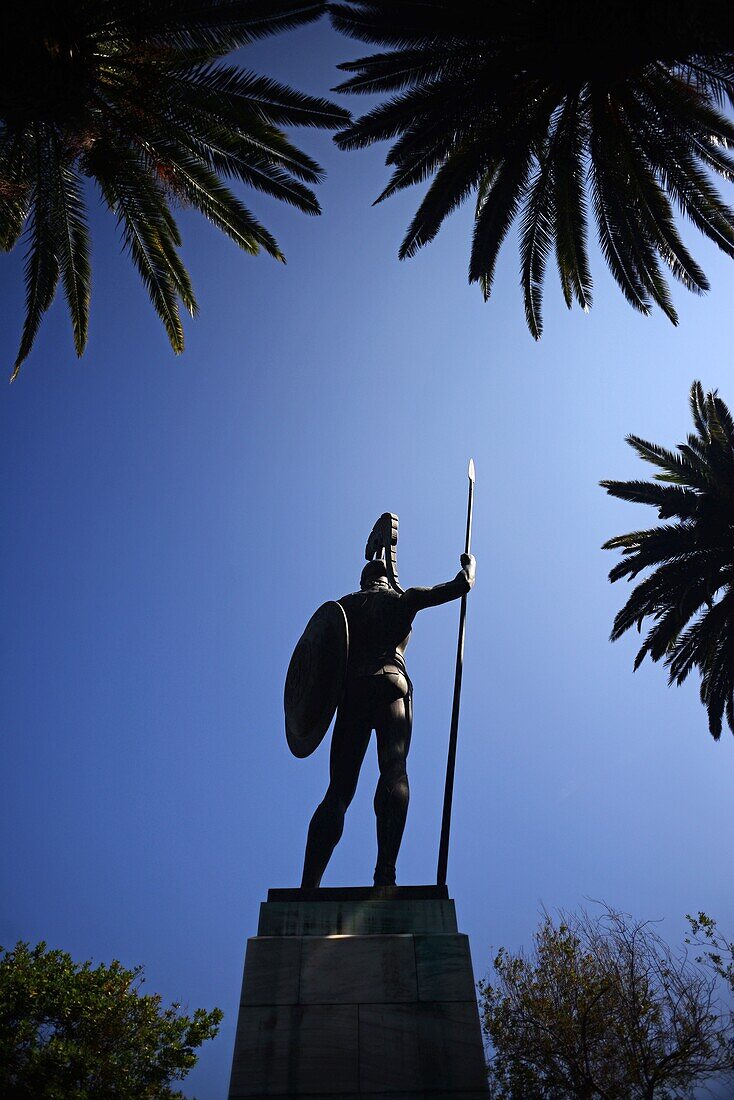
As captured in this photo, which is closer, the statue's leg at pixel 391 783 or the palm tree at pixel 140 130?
the statue's leg at pixel 391 783

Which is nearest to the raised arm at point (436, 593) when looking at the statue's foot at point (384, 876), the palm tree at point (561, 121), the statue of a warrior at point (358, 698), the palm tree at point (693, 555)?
the statue of a warrior at point (358, 698)

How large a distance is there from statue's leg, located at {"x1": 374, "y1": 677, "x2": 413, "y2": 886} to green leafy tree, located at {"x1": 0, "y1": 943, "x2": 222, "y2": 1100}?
30.0ft

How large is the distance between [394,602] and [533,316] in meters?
4.77

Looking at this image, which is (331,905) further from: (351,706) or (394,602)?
(394,602)

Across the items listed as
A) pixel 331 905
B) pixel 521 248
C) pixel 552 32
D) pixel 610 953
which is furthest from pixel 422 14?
pixel 610 953

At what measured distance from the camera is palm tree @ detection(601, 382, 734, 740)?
48.8ft

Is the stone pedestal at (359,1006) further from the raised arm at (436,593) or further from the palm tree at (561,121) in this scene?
the palm tree at (561,121)

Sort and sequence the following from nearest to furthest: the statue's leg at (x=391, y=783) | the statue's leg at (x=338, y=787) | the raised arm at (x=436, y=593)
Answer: the statue's leg at (x=391, y=783)
the statue's leg at (x=338, y=787)
the raised arm at (x=436, y=593)

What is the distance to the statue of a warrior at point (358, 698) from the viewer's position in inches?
243

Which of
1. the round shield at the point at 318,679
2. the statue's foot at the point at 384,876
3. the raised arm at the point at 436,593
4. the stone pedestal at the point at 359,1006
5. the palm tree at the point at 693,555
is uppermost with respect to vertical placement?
the palm tree at the point at 693,555

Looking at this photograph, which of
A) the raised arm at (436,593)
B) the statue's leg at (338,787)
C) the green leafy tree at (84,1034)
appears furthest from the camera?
the green leafy tree at (84,1034)

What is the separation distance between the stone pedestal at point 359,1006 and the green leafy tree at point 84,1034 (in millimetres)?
9321

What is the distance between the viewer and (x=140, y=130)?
26.6 feet

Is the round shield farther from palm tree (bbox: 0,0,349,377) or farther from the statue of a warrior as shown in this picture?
palm tree (bbox: 0,0,349,377)
